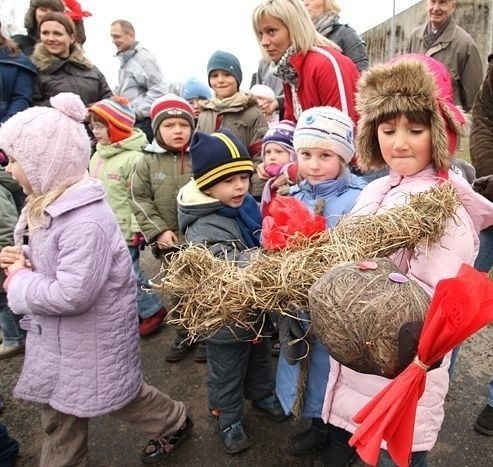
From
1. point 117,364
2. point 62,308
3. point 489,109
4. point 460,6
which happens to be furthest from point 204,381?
point 460,6

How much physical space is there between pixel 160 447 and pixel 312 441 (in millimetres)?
857

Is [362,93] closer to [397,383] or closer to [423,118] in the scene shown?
[423,118]

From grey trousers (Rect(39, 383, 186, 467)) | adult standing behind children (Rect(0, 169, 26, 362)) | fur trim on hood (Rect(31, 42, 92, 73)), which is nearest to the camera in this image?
grey trousers (Rect(39, 383, 186, 467))

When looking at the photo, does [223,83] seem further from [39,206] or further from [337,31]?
[39,206]

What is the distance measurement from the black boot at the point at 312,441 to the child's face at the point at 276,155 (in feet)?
5.43

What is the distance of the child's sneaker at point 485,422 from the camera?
7.80 ft

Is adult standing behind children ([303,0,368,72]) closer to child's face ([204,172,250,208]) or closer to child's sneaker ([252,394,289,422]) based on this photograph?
child's face ([204,172,250,208])

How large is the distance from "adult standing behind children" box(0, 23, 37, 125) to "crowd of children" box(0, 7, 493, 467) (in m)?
1.35

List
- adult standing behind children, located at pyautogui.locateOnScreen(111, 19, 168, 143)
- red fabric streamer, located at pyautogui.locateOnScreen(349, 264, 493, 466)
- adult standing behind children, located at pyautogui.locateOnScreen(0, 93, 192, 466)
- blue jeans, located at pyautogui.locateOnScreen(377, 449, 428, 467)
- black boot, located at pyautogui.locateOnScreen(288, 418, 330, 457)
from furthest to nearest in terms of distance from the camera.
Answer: adult standing behind children, located at pyautogui.locateOnScreen(111, 19, 168, 143) < black boot, located at pyautogui.locateOnScreen(288, 418, 330, 457) < adult standing behind children, located at pyautogui.locateOnScreen(0, 93, 192, 466) < blue jeans, located at pyautogui.locateOnScreen(377, 449, 428, 467) < red fabric streamer, located at pyautogui.locateOnScreen(349, 264, 493, 466)

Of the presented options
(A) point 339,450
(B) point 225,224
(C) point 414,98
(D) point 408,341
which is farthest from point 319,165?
(A) point 339,450

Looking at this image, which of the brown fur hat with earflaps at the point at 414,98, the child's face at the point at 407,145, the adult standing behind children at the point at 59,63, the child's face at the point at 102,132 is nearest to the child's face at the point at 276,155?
the brown fur hat with earflaps at the point at 414,98

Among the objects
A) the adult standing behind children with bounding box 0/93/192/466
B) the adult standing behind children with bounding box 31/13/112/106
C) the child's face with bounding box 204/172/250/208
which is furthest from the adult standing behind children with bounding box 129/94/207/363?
the adult standing behind children with bounding box 31/13/112/106

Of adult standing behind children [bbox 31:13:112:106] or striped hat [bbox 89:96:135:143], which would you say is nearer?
striped hat [bbox 89:96:135:143]

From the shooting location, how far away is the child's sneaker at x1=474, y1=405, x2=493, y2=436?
238 cm
